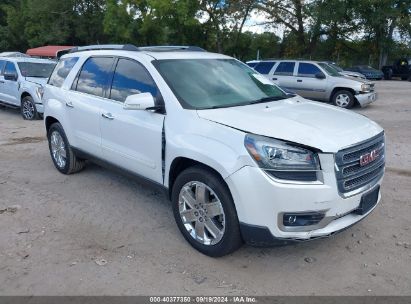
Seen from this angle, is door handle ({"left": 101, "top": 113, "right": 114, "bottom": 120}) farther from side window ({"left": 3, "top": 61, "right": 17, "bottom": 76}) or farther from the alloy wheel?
side window ({"left": 3, "top": 61, "right": 17, "bottom": 76})

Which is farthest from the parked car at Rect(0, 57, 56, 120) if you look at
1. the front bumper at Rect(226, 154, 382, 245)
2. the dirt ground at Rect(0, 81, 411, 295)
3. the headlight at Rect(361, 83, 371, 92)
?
the headlight at Rect(361, 83, 371, 92)

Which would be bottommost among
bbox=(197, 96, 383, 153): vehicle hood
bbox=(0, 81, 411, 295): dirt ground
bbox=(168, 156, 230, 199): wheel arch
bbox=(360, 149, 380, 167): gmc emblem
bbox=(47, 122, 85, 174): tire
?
bbox=(0, 81, 411, 295): dirt ground

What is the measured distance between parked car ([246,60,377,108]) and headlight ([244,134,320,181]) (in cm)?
1064

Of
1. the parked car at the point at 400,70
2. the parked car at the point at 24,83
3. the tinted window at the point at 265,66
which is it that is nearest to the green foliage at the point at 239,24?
the parked car at the point at 400,70

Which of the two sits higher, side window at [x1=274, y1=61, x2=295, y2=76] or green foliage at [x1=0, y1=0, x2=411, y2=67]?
green foliage at [x1=0, y1=0, x2=411, y2=67]

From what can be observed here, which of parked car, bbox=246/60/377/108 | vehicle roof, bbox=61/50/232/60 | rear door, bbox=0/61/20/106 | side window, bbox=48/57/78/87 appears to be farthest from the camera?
parked car, bbox=246/60/377/108

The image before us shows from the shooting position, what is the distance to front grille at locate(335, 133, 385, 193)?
3309mm

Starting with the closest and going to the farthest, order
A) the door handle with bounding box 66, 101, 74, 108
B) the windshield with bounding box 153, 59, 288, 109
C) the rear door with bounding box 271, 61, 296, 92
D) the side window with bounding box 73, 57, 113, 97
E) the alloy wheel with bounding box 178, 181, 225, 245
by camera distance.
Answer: the alloy wheel with bounding box 178, 181, 225, 245 → the windshield with bounding box 153, 59, 288, 109 → the side window with bounding box 73, 57, 113, 97 → the door handle with bounding box 66, 101, 74, 108 → the rear door with bounding box 271, 61, 296, 92

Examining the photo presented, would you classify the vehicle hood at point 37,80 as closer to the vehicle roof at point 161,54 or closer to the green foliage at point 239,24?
the vehicle roof at point 161,54

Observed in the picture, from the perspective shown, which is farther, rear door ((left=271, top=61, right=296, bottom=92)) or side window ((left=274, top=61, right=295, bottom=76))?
side window ((left=274, top=61, right=295, bottom=76))

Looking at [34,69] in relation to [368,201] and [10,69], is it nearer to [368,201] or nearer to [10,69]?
[10,69]

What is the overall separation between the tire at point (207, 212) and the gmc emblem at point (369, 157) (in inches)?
44.9

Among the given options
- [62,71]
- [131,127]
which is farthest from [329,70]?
[131,127]

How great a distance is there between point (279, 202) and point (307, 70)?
11.3 meters
